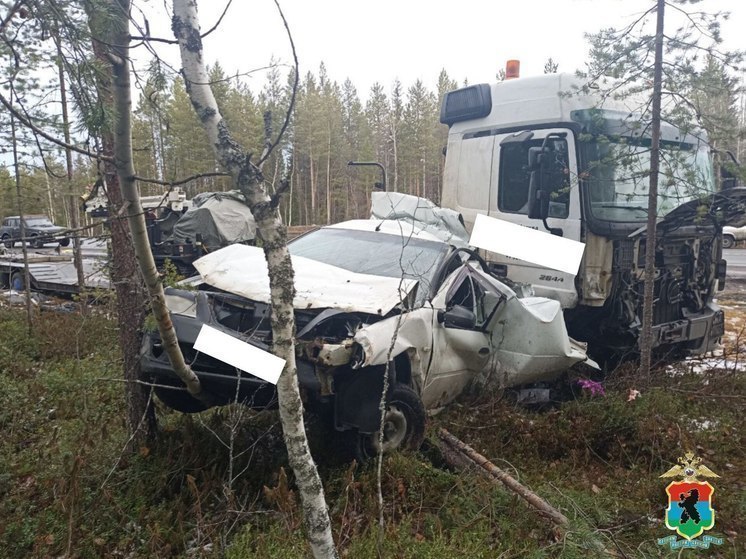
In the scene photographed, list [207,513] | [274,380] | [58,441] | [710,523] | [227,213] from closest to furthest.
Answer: [274,380] → [710,523] → [207,513] → [58,441] → [227,213]

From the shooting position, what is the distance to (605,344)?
6.38 metres

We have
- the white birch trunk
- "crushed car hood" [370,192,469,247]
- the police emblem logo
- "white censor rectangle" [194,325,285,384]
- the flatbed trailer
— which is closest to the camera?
the white birch trunk

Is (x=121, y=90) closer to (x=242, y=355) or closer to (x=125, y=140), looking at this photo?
(x=125, y=140)

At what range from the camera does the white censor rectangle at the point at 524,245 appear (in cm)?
342

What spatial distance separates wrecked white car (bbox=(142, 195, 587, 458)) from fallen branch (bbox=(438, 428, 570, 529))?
1.13 ft

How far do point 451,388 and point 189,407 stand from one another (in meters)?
2.23

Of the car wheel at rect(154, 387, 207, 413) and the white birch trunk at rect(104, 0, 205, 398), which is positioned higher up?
the white birch trunk at rect(104, 0, 205, 398)

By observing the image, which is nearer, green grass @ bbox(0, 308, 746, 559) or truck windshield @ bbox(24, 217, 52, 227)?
green grass @ bbox(0, 308, 746, 559)

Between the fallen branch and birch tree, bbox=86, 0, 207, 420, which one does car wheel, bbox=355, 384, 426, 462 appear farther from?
birch tree, bbox=86, 0, 207, 420

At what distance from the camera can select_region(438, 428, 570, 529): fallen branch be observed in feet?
10.9

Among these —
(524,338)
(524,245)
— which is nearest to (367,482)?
(524,245)

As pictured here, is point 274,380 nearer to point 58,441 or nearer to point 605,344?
Answer: point 58,441

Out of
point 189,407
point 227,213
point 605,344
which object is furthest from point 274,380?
point 227,213

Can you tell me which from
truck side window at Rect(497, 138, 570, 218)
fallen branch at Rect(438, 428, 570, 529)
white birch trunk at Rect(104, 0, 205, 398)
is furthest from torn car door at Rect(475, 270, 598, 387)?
white birch trunk at Rect(104, 0, 205, 398)
